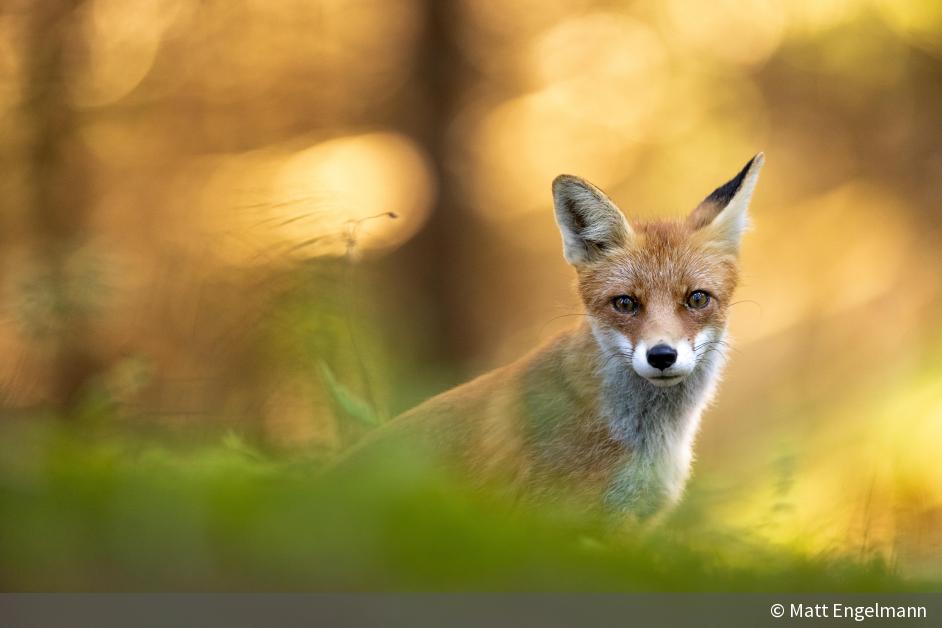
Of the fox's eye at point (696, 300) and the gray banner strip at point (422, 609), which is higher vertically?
the gray banner strip at point (422, 609)

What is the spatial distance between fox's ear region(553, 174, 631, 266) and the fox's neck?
0.50m

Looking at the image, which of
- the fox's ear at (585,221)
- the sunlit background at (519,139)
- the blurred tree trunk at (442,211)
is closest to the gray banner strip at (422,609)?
the fox's ear at (585,221)

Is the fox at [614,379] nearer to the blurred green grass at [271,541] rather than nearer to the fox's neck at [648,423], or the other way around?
the fox's neck at [648,423]

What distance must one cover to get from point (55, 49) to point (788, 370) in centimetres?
791

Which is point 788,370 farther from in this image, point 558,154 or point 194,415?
point 194,415

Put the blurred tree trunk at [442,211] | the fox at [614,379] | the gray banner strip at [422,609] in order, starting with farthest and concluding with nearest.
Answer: the blurred tree trunk at [442,211], the fox at [614,379], the gray banner strip at [422,609]

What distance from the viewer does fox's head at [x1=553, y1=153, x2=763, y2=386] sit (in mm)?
3855

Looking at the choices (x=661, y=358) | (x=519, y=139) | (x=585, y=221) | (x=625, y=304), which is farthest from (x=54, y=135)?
(x=661, y=358)

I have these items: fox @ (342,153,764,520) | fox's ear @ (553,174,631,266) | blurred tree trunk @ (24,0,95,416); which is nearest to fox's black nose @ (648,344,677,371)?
fox @ (342,153,764,520)

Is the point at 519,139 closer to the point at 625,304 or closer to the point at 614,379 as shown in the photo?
the point at 625,304

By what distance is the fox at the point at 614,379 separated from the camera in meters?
3.75

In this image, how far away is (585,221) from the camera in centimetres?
437

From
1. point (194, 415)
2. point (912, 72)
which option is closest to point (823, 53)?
point (912, 72)

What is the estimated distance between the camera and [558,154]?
11281 mm
